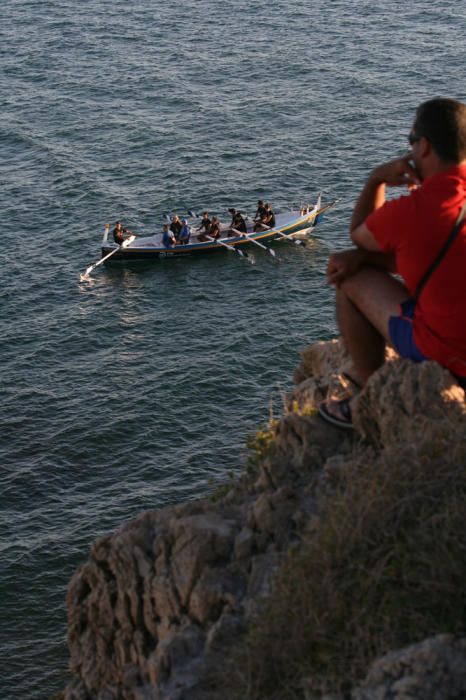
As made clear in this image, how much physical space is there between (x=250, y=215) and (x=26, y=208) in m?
9.86

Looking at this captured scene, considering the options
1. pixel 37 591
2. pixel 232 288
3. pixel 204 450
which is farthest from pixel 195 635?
pixel 232 288

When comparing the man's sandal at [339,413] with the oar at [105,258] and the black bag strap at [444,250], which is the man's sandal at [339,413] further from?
the oar at [105,258]

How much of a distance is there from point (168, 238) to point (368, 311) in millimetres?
35419

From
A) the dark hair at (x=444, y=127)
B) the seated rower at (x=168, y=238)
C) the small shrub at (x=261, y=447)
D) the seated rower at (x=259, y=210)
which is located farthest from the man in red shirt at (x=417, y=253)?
the seated rower at (x=259, y=210)

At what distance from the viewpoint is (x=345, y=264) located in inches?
320

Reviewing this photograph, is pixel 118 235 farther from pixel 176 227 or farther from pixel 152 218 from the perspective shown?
pixel 152 218

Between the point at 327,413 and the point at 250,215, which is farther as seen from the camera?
the point at 250,215

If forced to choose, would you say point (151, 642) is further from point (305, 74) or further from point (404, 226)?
point (305, 74)

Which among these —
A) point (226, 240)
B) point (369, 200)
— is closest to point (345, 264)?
point (369, 200)

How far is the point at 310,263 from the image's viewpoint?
43281mm

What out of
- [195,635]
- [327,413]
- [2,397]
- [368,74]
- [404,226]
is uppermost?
[404,226]

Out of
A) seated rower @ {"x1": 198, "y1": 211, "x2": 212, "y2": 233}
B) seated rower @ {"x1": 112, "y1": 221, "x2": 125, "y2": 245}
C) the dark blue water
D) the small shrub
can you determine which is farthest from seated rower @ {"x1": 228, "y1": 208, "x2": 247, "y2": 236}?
the small shrub

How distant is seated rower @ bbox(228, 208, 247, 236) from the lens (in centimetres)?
4384

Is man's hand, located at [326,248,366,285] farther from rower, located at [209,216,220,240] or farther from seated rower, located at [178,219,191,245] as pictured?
rower, located at [209,216,220,240]
